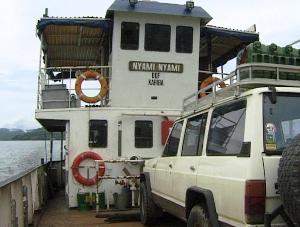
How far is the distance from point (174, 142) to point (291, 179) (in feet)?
11.2

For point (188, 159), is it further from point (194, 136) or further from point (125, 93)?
point (125, 93)

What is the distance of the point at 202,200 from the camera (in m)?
5.42

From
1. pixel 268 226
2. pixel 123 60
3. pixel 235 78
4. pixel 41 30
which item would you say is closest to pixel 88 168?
pixel 123 60

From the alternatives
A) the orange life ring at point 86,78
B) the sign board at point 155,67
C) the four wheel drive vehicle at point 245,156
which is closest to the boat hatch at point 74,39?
the sign board at point 155,67

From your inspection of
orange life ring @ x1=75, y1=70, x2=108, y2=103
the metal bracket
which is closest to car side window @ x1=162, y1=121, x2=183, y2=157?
the metal bracket

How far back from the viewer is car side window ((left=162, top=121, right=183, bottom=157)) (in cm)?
708

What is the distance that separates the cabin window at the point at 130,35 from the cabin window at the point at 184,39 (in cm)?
110

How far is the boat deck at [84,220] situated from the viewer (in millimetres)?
8945

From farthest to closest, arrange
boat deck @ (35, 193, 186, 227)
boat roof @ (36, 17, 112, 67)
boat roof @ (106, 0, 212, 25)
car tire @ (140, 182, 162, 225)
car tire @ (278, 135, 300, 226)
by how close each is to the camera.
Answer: boat roof @ (36, 17, 112, 67)
boat roof @ (106, 0, 212, 25)
boat deck @ (35, 193, 186, 227)
car tire @ (140, 182, 162, 225)
car tire @ (278, 135, 300, 226)

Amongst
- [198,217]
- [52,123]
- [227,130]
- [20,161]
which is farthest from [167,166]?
[20,161]

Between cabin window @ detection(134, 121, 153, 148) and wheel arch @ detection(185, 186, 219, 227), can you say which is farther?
cabin window @ detection(134, 121, 153, 148)

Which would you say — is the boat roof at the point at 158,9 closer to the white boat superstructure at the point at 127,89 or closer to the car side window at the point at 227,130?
the white boat superstructure at the point at 127,89

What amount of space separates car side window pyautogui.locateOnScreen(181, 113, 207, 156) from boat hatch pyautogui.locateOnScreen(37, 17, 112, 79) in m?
6.33

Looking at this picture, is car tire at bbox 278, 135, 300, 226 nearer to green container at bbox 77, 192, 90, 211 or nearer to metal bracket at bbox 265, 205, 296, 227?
metal bracket at bbox 265, 205, 296, 227
